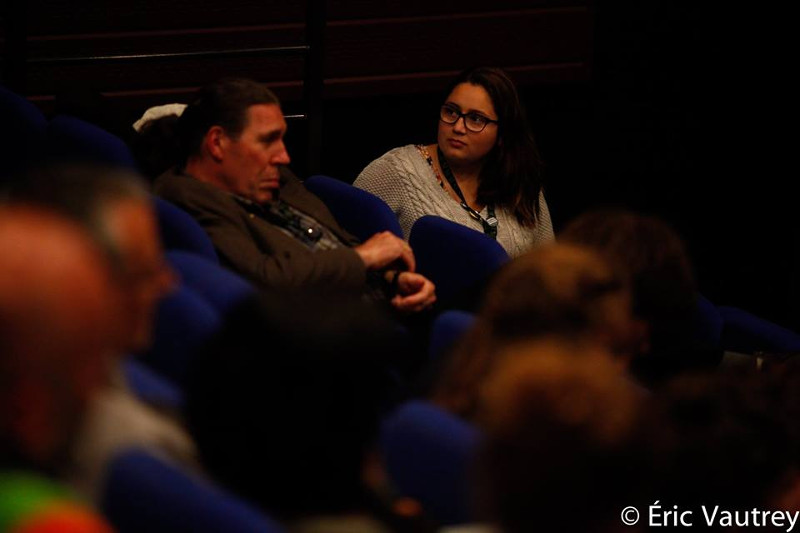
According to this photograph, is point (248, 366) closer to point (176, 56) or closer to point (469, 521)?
point (469, 521)

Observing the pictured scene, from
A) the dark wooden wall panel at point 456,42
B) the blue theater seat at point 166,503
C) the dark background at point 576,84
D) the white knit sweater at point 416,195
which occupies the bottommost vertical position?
the blue theater seat at point 166,503

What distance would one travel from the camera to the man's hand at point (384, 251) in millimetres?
2047

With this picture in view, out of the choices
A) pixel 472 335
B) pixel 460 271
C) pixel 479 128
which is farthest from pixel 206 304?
pixel 479 128

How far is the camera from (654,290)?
161 cm

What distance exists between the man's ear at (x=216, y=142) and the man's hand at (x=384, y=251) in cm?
28

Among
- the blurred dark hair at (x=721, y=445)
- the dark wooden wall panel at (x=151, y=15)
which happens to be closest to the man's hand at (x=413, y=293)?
the blurred dark hair at (x=721, y=445)

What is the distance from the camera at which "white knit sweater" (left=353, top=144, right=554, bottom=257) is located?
2539mm

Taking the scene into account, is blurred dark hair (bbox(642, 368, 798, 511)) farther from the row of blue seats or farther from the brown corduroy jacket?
the brown corduroy jacket

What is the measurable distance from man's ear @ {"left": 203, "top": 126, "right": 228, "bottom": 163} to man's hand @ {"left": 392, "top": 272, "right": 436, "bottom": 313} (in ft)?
1.23

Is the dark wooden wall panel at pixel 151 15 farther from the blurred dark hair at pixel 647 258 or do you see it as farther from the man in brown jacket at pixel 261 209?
the blurred dark hair at pixel 647 258

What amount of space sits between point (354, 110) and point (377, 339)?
3145 mm

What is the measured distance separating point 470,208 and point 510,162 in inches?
5.2

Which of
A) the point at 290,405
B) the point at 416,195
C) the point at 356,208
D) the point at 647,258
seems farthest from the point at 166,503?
the point at 416,195

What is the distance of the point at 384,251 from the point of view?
6.79ft
